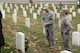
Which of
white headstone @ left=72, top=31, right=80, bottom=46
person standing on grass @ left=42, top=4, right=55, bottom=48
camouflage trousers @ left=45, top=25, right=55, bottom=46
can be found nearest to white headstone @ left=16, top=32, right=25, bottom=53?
person standing on grass @ left=42, top=4, right=55, bottom=48

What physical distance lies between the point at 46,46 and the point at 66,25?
1695mm

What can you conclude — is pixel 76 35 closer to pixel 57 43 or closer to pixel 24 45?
pixel 57 43

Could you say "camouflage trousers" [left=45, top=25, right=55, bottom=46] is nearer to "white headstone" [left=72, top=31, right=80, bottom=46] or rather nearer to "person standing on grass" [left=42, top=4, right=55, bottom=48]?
"person standing on grass" [left=42, top=4, right=55, bottom=48]

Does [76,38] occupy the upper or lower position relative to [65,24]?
→ lower

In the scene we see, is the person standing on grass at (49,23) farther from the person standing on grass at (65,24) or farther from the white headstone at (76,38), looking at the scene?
the white headstone at (76,38)

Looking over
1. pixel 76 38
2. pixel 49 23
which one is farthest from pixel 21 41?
pixel 76 38

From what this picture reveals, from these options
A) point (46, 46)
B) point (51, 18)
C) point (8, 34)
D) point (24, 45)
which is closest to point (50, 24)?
point (51, 18)

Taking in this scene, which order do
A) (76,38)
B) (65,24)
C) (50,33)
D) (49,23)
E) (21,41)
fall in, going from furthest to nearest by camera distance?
(76,38), (50,33), (49,23), (65,24), (21,41)

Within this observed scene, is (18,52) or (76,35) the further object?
(76,35)

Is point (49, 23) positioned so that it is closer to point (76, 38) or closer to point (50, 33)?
point (50, 33)

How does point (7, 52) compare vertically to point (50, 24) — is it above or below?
below

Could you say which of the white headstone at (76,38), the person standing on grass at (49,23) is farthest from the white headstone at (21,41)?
the white headstone at (76,38)

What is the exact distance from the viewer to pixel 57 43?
11.1 meters

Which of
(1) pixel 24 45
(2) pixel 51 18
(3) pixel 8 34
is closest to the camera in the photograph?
(1) pixel 24 45
